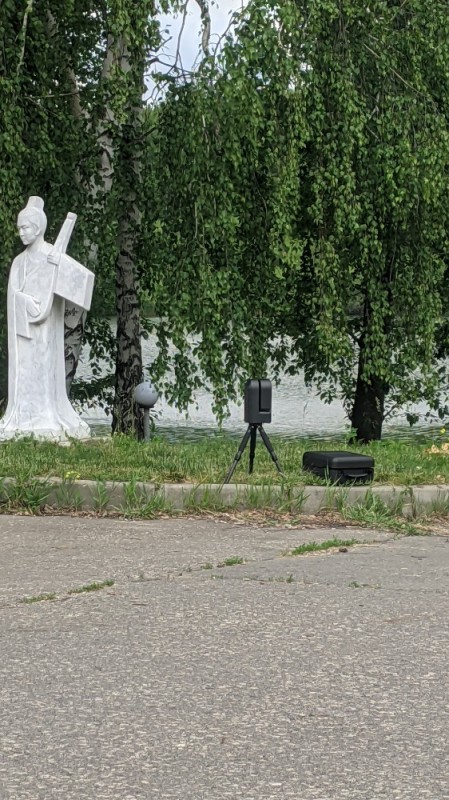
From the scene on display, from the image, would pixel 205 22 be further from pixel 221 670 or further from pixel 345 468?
pixel 221 670

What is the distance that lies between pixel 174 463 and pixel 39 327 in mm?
3325

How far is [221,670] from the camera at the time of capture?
5281 mm

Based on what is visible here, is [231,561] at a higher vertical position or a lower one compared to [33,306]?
lower

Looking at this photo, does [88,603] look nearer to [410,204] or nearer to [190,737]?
[190,737]

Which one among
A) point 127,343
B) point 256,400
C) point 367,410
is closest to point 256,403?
point 256,400

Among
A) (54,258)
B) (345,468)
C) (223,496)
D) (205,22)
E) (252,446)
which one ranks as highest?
(205,22)

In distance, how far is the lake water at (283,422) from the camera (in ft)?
93.6

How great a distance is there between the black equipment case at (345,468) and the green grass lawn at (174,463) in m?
0.11

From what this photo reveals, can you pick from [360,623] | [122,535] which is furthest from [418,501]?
[360,623]

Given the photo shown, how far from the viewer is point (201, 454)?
11281 millimetres

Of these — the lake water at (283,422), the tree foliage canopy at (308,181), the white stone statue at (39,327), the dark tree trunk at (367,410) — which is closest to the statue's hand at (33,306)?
the white stone statue at (39,327)

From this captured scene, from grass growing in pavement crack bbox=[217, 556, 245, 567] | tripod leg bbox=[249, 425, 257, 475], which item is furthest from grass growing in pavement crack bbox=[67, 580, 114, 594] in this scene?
tripod leg bbox=[249, 425, 257, 475]

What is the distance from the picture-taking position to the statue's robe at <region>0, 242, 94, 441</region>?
Answer: 1301 cm

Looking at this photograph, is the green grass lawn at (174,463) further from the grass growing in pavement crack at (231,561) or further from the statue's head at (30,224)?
the statue's head at (30,224)
